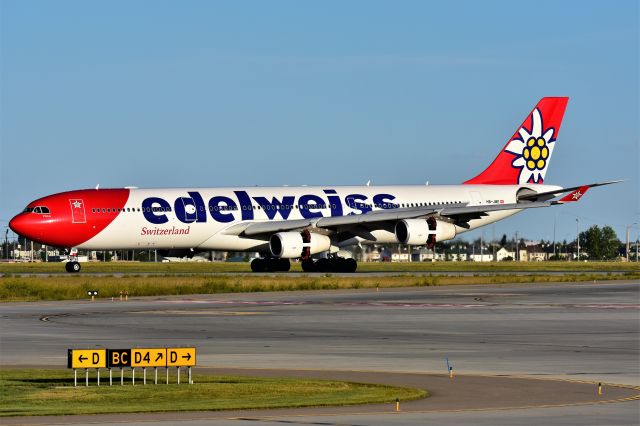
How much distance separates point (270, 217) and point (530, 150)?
813 inches

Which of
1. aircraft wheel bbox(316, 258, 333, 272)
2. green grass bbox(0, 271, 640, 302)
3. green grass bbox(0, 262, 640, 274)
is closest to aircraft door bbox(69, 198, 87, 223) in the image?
green grass bbox(0, 271, 640, 302)

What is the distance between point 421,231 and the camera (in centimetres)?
7525

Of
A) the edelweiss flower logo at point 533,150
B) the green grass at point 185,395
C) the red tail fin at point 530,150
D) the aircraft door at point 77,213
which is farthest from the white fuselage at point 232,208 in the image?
the green grass at point 185,395

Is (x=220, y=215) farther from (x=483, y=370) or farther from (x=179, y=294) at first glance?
(x=483, y=370)

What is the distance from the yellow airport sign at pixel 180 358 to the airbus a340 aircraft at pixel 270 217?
4912 cm

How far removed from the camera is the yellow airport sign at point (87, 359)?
23.1 metres

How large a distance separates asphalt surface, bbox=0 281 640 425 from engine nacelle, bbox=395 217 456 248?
17426 mm

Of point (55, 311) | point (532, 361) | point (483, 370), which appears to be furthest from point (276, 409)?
point (55, 311)

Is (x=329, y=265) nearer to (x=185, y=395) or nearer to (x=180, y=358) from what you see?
(x=180, y=358)

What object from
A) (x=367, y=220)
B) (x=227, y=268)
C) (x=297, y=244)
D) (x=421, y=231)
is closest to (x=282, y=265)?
(x=297, y=244)

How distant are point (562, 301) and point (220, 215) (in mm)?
27878

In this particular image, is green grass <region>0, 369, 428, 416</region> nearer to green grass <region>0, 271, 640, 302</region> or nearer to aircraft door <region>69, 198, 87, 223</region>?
green grass <region>0, 271, 640, 302</region>

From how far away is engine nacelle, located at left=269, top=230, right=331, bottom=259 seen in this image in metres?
73.2

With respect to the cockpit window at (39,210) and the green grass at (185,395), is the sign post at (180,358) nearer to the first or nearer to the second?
the green grass at (185,395)
